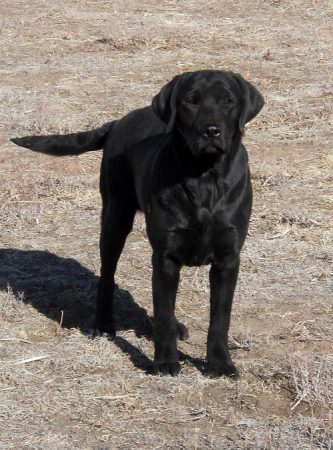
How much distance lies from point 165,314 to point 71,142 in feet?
4.73

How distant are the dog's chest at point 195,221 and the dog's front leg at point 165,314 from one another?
9cm

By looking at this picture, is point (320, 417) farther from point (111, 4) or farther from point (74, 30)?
point (111, 4)

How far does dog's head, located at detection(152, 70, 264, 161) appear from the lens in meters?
5.21

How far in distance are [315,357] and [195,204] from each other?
1.03 m

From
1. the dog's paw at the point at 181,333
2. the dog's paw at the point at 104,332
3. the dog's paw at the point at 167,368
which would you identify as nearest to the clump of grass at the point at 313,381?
the dog's paw at the point at 167,368

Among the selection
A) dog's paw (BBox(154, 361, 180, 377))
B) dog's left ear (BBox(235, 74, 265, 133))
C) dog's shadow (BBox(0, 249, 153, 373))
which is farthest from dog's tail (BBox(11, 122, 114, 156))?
dog's paw (BBox(154, 361, 180, 377))

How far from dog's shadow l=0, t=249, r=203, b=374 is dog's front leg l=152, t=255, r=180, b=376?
0.23 meters

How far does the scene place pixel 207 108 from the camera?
5.28 meters

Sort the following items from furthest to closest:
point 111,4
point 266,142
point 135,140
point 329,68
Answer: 1. point 111,4
2. point 329,68
3. point 266,142
4. point 135,140

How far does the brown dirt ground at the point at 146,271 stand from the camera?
5.17m

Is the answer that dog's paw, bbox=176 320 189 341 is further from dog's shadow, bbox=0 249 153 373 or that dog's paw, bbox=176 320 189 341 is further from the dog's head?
the dog's head

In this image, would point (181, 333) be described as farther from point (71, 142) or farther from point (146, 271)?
point (71, 142)

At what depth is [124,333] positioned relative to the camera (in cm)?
629

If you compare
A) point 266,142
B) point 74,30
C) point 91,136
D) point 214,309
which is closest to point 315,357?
point 214,309
